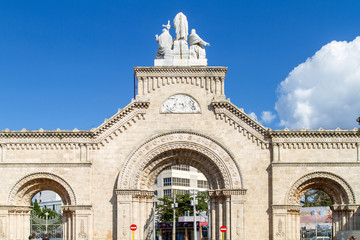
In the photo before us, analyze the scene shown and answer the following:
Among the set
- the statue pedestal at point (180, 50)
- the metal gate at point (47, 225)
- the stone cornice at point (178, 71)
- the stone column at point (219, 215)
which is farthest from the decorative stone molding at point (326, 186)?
the metal gate at point (47, 225)

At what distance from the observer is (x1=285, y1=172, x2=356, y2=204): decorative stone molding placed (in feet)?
98.8

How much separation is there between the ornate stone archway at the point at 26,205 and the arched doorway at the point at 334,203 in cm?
1146

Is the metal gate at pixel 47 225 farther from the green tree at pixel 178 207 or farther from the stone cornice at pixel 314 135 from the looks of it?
the stone cornice at pixel 314 135

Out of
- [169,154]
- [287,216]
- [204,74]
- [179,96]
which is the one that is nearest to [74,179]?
[169,154]

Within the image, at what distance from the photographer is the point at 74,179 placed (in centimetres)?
3036

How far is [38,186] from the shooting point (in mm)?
31203

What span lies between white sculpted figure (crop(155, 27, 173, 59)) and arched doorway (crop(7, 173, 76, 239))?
31.7 feet

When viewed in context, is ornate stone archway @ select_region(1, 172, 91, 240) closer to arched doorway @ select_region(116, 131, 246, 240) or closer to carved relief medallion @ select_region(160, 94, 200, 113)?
arched doorway @ select_region(116, 131, 246, 240)

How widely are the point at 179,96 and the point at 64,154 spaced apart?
7.52m

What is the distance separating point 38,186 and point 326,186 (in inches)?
665

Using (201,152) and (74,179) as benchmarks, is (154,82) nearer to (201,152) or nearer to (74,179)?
(201,152)

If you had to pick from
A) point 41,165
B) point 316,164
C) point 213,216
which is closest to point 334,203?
point 316,164

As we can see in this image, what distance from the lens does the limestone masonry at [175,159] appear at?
30.1m

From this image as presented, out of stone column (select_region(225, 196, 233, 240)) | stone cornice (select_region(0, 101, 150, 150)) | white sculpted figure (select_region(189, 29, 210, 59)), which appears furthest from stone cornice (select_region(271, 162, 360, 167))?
stone cornice (select_region(0, 101, 150, 150))
